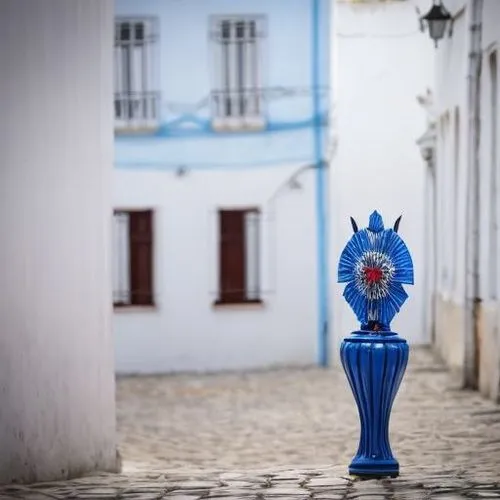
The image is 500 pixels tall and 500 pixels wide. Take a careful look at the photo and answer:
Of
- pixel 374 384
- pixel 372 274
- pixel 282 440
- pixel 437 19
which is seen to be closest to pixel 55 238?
pixel 372 274

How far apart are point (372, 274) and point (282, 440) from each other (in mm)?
5436

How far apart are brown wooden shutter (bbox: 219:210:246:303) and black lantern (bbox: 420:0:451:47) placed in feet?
20.8

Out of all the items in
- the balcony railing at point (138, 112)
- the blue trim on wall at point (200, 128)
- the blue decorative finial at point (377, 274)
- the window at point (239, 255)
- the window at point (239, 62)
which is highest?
the window at point (239, 62)

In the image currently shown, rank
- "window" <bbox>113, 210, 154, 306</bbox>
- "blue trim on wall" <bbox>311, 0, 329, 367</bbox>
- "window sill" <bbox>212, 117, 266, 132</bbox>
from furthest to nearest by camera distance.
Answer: "window sill" <bbox>212, 117, 266, 132</bbox> < "window" <bbox>113, 210, 154, 306</bbox> < "blue trim on wall" <bbox>311, 0, 329, 367</bbox>

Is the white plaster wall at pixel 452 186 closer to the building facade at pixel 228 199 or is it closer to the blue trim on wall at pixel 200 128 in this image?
the building facade at pixel 228 199

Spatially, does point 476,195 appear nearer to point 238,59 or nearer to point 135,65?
point 238,59

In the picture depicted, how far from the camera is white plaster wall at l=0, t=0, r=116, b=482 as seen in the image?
10.1 m

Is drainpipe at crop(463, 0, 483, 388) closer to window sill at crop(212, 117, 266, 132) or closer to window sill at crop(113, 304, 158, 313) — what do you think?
window sill at crop(212, 117, 266, 132)

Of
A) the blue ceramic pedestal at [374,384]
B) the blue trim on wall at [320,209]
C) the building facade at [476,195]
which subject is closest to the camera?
the blue ceramic pedestal at [374,384]

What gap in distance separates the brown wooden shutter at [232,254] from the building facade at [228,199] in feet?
0.07

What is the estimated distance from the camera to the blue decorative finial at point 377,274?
10.0 metres

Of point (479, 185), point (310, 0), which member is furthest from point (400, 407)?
point (310, 0)

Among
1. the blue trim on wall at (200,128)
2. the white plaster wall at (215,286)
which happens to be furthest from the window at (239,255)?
the blue trim on wall at (200,128)

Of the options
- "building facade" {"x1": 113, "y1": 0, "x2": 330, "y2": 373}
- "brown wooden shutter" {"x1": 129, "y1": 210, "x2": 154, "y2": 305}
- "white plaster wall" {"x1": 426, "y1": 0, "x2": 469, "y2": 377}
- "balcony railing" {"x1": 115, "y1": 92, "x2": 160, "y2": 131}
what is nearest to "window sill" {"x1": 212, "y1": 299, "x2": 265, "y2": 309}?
"building facade" {"x1": 113, "y1": 0, "x2": 330, "y2": 373}
